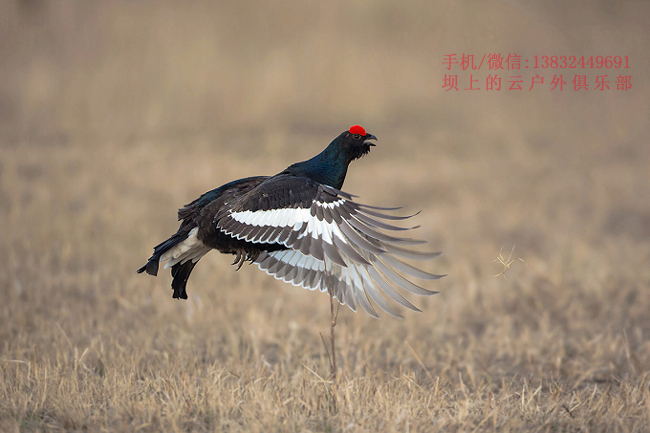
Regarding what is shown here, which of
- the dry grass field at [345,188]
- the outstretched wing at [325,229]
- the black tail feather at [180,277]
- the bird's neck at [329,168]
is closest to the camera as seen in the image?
the outstretched wing at [325,229]

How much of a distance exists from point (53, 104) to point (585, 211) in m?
10.4

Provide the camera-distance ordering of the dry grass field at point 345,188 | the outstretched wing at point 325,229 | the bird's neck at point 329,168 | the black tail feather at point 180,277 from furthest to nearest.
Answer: the black tail feather at point 180,277 < the bird's neck at point 329,168 < the dry grass field at point 345,188 < the outstretched wing at point 325,229

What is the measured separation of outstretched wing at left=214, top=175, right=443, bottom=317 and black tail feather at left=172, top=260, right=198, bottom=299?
0.66 m

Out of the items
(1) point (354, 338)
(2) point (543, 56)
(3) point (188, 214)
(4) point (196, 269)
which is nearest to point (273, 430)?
(3) point (188, 214)

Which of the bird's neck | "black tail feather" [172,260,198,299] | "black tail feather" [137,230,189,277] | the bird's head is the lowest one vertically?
"black tail feather" [172,260,198,299]

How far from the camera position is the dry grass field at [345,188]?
3.91m

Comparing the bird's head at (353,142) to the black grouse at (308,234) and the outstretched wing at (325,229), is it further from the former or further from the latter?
the outstretched wing at (325,229)

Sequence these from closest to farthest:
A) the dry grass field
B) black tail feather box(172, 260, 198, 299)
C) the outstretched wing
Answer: the outstretched wing < the dry grass field < black tail feather box(172, 260, 198, 299)

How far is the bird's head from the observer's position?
168 inches

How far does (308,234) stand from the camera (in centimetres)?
356

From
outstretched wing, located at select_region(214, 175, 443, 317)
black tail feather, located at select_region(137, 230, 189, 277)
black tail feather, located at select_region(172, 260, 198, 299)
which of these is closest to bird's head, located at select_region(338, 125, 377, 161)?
outstretched wing, located at select_region(214, 175, 443, 317)

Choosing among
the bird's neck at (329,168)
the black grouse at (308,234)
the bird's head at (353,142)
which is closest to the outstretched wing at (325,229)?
the black grouse at (308,234)

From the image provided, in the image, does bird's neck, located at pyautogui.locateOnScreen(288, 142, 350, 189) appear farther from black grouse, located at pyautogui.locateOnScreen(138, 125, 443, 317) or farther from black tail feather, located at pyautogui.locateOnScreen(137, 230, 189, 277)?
black tail feather, located at pyautogui.locateOnScreen(137, 230, 189, 277)

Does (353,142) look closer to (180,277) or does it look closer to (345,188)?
(180,277)
